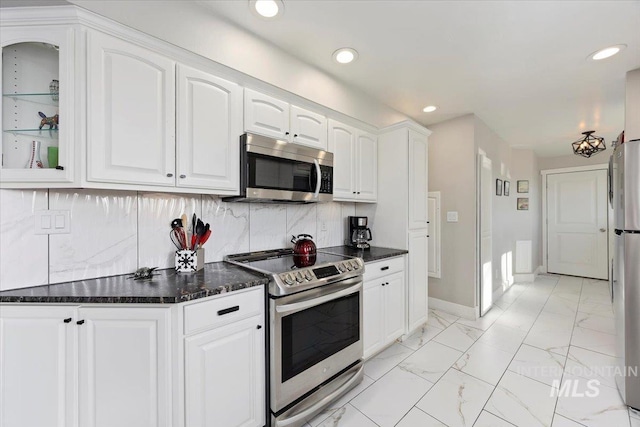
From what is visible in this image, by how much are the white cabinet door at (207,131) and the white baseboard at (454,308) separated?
10.0 ft

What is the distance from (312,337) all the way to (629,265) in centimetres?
219

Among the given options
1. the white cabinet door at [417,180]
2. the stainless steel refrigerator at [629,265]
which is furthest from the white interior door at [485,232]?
the stainless steel refrigerator at [629,265]

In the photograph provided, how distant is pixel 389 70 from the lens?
93.7 inches

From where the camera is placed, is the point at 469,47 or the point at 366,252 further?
the point at 366,252

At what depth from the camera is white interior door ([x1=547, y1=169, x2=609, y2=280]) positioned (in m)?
4.88

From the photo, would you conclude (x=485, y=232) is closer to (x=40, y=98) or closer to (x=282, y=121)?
(x=282, y=121)

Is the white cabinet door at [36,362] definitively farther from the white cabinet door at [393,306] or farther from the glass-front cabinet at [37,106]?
the white cabinet door at [393,306]

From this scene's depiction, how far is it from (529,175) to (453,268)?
3.19 m

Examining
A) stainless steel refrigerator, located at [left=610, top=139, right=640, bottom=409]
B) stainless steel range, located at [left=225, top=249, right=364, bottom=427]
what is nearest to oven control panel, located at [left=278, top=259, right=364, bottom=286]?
stainless steel range, located at [left=225, top=249, right=364, bottom=427]

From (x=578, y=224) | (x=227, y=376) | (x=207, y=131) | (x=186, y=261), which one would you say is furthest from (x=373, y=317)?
(x=578, y=224)

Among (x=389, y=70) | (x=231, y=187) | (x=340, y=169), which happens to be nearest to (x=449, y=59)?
(x=389, y=70)

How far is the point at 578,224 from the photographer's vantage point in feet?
16.8

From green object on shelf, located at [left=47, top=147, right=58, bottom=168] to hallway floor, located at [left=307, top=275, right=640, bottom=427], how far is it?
2052 millimetres

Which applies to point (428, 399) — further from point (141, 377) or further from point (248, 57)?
point (248, 57)
